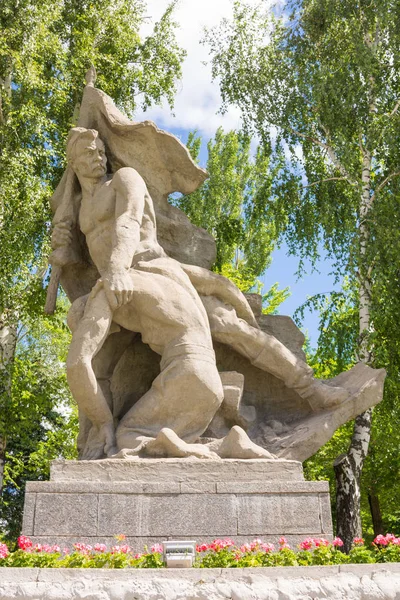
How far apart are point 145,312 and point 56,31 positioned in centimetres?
1089

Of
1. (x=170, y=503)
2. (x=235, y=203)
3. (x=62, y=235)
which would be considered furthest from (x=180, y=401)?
(x=235, y=203)

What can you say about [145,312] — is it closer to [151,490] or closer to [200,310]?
[200,310]

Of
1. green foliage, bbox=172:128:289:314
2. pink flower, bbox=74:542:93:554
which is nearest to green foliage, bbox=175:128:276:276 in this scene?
green foliage, bbox=172:128:289:314

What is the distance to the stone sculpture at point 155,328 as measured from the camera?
6.31 meters

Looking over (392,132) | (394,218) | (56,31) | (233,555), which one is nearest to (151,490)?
(233,555)

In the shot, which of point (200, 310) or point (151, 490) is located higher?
point (200, 310)

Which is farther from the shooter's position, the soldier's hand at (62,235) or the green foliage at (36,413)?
the green foliage at (36,413)

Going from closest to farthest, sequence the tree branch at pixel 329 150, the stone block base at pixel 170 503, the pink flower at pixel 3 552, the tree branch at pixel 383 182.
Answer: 1. the pink flower at pixel 3 552
2. the stone block base at pixel 170 503
3. the tree branch at pixel 383 182
4. the tree branch at pixel 329 150

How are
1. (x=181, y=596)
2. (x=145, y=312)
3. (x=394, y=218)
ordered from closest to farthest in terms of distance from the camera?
(x=181, y=596)
(x=145, y=312)
(x=394, y=218)

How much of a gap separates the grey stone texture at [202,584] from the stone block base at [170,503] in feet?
6.40

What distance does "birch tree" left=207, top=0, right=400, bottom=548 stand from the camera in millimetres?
11531

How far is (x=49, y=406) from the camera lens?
15172 mm

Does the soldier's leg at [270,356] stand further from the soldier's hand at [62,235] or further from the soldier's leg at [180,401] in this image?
the soldier's hand at [62,235]

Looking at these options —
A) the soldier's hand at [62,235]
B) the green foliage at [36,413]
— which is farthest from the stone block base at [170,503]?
the green foliage at [36,413]
